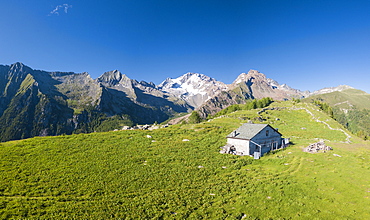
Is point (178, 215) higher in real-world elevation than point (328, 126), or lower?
lower

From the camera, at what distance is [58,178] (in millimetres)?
24656

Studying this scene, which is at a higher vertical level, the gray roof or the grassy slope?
the gray roof

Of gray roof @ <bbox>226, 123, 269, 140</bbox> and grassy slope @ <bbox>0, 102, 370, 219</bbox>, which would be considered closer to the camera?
grassy slope @ <bbox>0, 102, 370, 219</bbox>

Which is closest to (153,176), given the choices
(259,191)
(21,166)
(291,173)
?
(259,191)

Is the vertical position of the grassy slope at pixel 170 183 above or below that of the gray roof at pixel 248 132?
below

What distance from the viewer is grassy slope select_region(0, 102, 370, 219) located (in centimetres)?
1834

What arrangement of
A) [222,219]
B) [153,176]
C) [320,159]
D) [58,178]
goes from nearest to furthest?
[222,219], [58,178], [153,176], [320,159]

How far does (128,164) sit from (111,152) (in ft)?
26.0

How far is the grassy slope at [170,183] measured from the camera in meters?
18.3

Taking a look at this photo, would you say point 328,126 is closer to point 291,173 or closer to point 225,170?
point 291,173

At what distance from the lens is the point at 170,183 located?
2522cm

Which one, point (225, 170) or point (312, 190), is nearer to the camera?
point (312, 190)

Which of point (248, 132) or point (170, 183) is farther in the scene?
point (248, 132)

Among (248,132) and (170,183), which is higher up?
(248,132)
